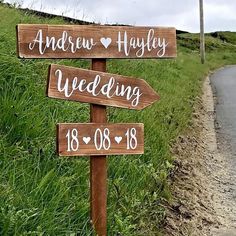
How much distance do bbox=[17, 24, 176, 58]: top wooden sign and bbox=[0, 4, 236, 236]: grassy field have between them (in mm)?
783

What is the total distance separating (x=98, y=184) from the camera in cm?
393

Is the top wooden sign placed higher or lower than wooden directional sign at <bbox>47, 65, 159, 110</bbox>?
higher

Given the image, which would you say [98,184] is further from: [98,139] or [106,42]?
[106,42]

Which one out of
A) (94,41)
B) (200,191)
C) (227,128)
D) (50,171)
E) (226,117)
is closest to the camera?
(50,171)

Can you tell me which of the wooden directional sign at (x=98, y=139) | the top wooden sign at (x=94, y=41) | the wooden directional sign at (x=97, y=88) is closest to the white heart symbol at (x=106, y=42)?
the top wooden sign at (x=94, y=41)

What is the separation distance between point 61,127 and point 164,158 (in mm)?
2568

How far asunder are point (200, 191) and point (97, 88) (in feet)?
8.78

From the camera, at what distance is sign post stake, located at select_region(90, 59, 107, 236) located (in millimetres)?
3824

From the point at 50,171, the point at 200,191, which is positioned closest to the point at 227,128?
the point at 200,191

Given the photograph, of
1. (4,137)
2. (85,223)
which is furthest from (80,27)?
(85,223)

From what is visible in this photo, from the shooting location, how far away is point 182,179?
6227 millimetres

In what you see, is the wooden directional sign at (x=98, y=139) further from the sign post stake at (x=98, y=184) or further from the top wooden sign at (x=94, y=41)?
the top wooden sign at (x=94, y=41)

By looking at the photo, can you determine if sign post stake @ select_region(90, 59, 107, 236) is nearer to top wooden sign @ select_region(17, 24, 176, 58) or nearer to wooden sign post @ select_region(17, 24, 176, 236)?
wooden sign post @ select_region(17, 24, 176, 236)

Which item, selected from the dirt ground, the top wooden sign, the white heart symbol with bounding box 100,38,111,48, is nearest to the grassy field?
the dirt ground
